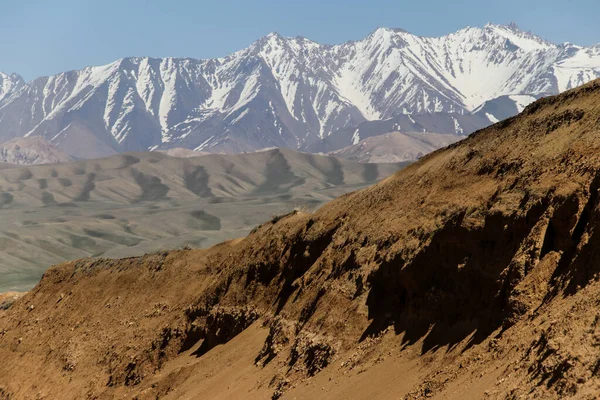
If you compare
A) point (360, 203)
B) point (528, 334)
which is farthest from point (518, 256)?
point (360, 203)

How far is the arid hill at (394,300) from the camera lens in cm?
1210

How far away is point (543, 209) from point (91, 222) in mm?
147093

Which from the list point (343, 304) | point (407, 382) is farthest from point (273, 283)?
point (407, 382)

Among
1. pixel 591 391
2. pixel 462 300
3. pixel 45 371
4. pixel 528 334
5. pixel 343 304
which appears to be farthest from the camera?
pixel 45 371

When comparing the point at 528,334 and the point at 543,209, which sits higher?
the point at 543,209

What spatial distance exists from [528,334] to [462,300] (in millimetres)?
2751

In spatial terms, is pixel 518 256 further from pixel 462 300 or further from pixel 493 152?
pixel 493 152

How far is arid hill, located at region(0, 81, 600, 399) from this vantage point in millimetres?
12102

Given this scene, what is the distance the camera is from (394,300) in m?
16.3

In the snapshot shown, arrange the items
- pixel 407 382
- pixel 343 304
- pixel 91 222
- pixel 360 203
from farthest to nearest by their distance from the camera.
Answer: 1. pixel 91 222
2. pixel 360 203
3. pixel 343 304
4. pixel 407 382

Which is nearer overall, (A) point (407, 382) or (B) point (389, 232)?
→ (A) point (407, 382)

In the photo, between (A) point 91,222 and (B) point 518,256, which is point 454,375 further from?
(A) point 91,222

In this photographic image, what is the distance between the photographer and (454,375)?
12.3 meters

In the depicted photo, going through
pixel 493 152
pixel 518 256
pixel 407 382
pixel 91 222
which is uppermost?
pixel 91 222
